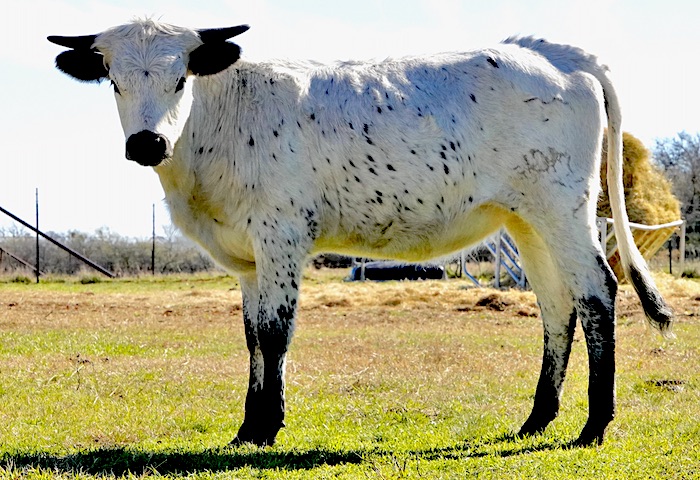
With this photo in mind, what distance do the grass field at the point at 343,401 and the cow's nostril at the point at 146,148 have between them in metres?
2.09

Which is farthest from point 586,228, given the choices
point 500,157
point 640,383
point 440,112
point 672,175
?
point 672,175

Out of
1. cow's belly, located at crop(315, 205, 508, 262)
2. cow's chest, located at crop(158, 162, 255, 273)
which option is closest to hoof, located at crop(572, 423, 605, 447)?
cow's belly, located at crop(315, 205, 508, 262)

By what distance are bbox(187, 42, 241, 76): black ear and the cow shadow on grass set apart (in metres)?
2.94

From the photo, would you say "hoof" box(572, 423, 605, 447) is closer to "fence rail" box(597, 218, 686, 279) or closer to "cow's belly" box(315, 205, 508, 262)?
"cow's belly" box(315, 205, 508, 262)

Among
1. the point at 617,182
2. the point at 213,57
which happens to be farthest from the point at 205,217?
the point at 617,182

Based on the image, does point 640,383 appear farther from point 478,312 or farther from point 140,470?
point 478,312

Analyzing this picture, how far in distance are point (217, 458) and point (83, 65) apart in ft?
11.0

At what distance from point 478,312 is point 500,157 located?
11.0 metres

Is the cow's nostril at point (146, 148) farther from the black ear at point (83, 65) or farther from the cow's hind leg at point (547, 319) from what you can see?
the cow's hind leg at point (547, 319)

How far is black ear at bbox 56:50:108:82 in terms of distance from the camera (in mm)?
6750

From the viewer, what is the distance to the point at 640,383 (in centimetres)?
869

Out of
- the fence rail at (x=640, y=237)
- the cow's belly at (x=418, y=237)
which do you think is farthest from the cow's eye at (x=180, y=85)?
the fence rail at (x=640, y=237)

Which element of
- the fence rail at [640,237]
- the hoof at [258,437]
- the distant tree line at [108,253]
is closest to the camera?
the hoof at [258,437]

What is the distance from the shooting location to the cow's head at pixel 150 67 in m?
6.02
